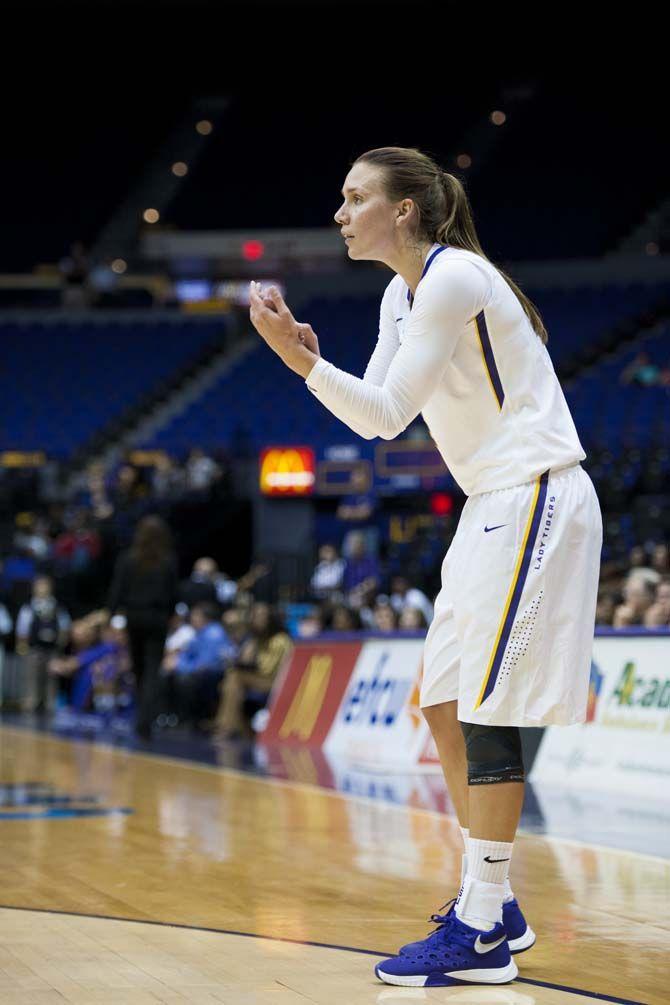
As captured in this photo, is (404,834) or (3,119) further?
(3,119)

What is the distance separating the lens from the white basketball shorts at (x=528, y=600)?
3318 mm

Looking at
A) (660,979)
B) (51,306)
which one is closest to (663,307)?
(51,306)

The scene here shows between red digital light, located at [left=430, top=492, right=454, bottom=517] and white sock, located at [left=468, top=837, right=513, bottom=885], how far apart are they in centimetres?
1781

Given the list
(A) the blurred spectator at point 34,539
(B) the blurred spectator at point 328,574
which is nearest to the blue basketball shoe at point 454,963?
(B) the blurred spectator at point 328,574

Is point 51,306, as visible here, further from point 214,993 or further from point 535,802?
point 214,993

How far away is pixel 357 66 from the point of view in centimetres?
3266

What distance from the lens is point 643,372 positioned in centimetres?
2394

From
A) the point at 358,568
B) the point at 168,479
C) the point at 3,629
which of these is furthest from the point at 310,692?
the point at 168,479

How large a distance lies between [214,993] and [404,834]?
3174mm

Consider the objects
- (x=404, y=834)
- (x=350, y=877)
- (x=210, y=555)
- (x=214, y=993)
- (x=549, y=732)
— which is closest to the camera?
(x=214, y=993)

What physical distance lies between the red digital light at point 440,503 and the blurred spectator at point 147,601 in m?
9.11

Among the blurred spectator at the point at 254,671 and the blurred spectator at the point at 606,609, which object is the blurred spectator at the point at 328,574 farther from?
the blurred spectator at the point at 606,609

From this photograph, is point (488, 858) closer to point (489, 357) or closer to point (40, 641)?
point (489, 357)

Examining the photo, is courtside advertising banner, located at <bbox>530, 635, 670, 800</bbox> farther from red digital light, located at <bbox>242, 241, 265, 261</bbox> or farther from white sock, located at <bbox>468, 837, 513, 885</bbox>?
red digital light, located at <bbox>242, 241, 265, 261</bbox>
